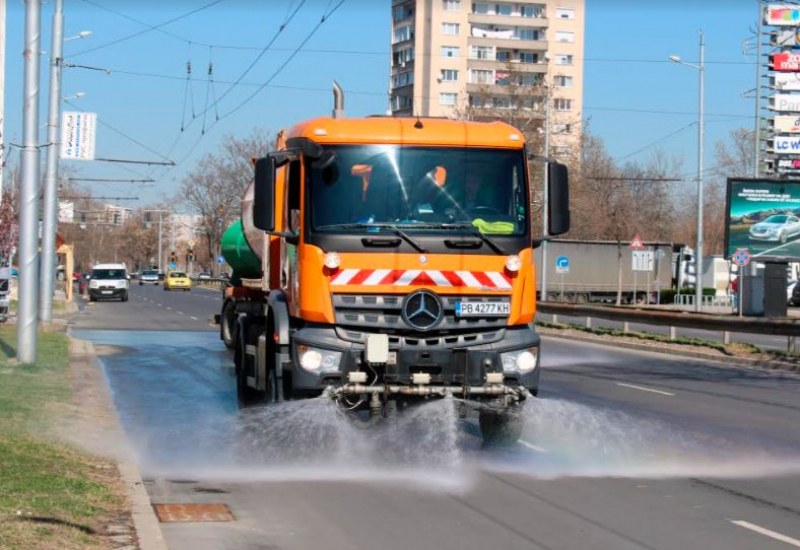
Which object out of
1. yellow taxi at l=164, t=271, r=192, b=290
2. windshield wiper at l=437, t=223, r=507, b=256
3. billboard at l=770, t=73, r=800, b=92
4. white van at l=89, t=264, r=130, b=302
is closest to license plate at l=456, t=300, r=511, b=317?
windshield wiper at l=437, t=223, r=507, b=256

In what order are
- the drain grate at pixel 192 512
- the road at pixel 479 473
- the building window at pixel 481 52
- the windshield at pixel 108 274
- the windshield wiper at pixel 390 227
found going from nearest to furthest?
the road at pixel 479 473 < the drain grate at pixel 192 512 < the windshield wiper at pixel 390 227 < the windshield at pixel 108 274 < the building window at pixel 481 52

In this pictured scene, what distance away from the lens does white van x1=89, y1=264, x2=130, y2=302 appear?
60625 mm

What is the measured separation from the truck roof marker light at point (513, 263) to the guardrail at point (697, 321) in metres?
14.8

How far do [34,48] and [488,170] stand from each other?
393 inches

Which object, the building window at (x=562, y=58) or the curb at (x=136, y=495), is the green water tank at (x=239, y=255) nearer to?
the curb at (x=136, y=495)

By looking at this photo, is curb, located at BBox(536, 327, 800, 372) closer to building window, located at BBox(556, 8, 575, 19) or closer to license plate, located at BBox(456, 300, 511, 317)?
license plate, located at BBox(456, 300, 511, 317)

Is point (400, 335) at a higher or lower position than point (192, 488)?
higher

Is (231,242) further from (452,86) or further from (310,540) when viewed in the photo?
(452,86)

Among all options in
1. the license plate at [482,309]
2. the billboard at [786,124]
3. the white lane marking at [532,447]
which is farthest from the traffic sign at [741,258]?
the license plate at [482,309]

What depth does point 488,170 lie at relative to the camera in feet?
37.0

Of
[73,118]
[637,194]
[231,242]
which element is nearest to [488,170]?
[231,242]

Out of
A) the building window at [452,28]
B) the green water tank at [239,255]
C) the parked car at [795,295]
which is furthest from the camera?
the building window at [452,28]

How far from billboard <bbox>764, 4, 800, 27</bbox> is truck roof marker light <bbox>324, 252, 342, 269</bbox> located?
52.8 meters

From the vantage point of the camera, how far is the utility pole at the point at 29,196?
697 inches
